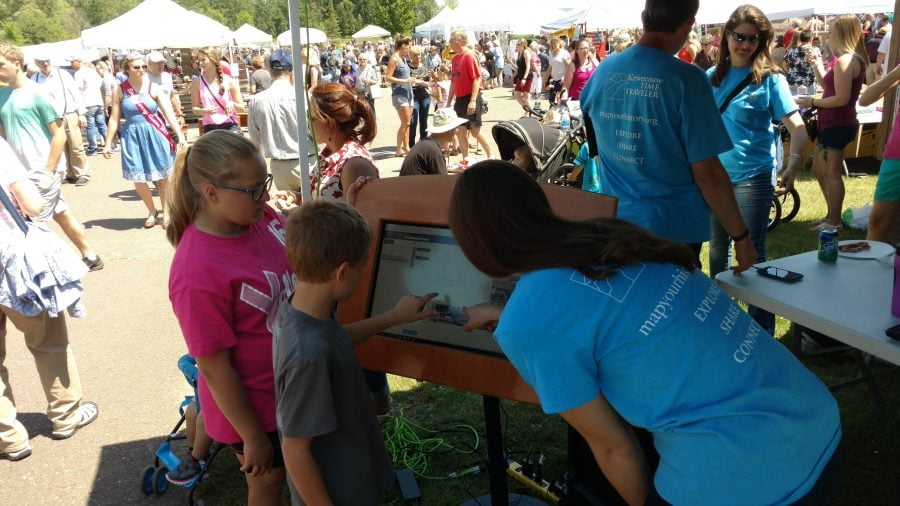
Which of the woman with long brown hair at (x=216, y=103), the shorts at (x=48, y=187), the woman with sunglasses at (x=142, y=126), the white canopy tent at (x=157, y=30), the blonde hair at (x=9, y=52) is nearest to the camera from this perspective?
the shorts at (x=48, y=187)

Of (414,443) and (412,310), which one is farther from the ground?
(412,310)

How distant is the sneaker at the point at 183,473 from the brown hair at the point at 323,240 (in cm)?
165

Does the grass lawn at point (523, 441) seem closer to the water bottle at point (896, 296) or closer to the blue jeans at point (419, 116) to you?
the water bottle at point (896, 296)

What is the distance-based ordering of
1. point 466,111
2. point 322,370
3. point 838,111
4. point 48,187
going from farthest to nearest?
point 466,111, point 838,111, point 48,187, point 322,370

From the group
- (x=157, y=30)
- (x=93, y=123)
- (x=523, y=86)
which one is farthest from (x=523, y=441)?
(x=523, y=86)

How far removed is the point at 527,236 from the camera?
1435 mm

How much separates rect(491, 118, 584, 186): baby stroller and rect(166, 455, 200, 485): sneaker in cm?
425

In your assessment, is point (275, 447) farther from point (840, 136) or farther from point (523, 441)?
point (840, 136)

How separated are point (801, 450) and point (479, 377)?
0.92m

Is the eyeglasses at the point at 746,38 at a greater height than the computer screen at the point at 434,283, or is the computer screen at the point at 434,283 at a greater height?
the eyeglasses at the point at 746,38

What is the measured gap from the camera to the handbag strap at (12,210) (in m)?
3.25

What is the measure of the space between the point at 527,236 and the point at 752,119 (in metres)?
2.71

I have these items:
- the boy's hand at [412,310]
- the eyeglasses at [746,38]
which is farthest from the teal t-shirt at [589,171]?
the boy's hand at [412,310]

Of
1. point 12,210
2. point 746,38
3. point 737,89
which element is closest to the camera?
point 12,210
